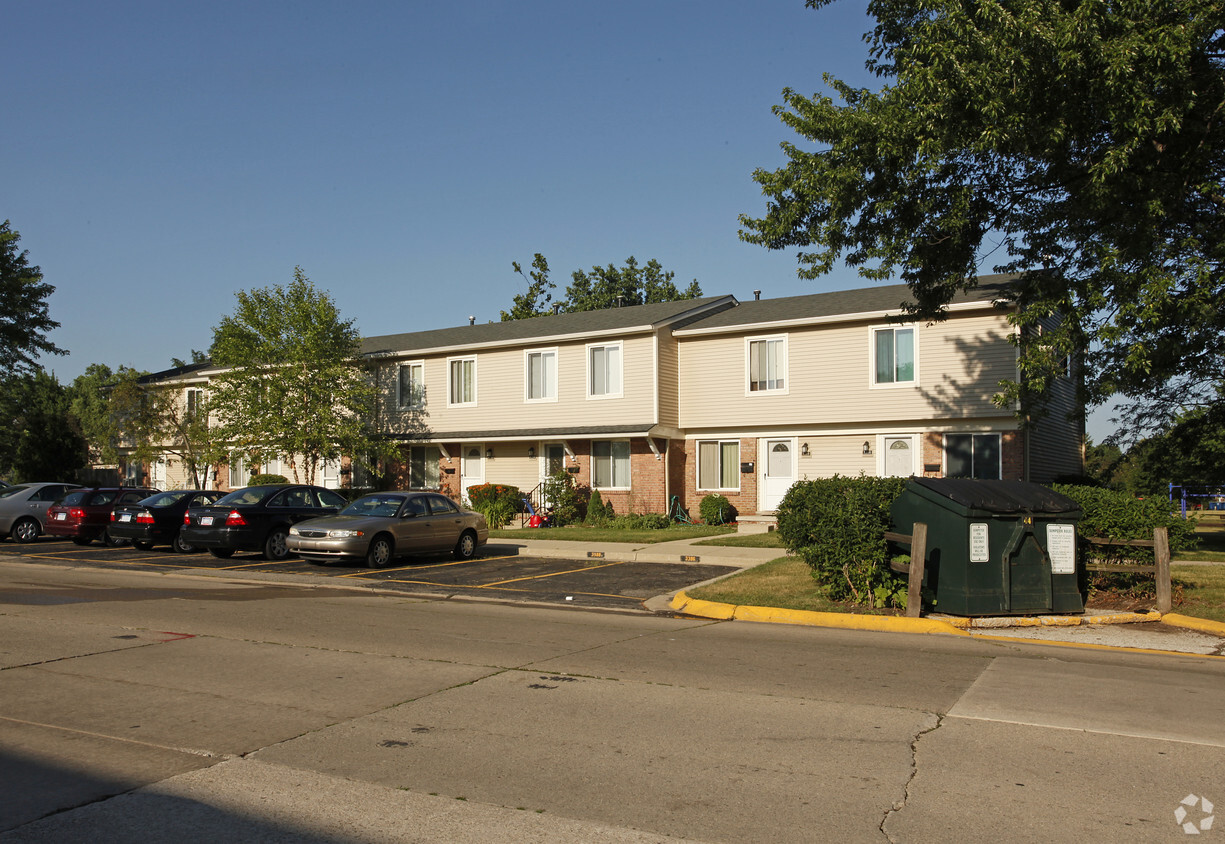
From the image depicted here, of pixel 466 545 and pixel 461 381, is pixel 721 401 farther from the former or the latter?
pixel 466 545

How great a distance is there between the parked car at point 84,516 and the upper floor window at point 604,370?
41.7ft

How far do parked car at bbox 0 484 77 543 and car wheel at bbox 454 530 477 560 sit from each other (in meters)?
12.2

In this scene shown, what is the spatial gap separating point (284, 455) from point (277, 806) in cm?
2889

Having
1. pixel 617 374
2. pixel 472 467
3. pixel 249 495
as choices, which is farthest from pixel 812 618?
pixel 472 467

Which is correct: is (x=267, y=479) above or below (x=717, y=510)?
above

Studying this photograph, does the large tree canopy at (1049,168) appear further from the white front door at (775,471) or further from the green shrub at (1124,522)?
the white front door at (775,471)

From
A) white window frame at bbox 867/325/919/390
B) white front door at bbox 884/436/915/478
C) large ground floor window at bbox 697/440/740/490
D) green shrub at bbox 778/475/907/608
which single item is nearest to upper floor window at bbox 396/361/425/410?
large ground floor window at bbox 697/440/740/490

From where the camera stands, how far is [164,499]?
2158cm

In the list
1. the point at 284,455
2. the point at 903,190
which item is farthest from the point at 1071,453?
the point at 284,455

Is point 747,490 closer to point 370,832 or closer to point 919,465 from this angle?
point 919,465

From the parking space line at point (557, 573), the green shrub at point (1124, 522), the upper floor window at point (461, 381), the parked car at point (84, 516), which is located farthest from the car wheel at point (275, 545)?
the green shrub at point (1124, 522)

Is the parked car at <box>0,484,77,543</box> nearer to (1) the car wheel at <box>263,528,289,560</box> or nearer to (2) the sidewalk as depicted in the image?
(1) the car wheel at <box>263,528,289,560</box>

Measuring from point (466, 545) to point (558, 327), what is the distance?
12.0 m

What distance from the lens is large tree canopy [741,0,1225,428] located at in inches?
493
